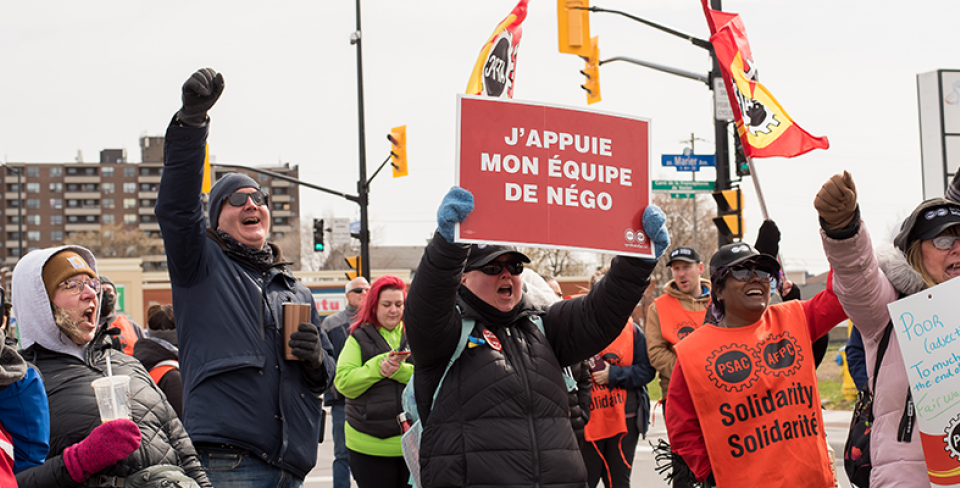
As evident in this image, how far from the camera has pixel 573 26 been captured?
12.7m

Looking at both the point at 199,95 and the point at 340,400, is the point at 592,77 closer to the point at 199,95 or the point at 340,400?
the point at 340,400

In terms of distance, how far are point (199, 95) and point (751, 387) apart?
270cm

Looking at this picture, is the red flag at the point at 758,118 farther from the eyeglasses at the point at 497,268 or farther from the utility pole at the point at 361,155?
the utility pole at the point at 361,155

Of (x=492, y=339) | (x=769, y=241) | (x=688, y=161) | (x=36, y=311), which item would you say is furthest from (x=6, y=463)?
(x=688, y=161)

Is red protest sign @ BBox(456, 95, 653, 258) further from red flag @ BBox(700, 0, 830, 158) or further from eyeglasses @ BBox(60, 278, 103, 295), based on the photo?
red flag @ BBox(700, 0, 830, 158)

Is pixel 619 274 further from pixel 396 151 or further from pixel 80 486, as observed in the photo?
pixel 396 151

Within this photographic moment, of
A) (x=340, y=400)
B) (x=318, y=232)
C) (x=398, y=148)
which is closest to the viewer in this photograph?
(x=340, y=400)

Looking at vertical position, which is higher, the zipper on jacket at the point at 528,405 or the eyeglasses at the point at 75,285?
the eyeglasses at the point at 75,285

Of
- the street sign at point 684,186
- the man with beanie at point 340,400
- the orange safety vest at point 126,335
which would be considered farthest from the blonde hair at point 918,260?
the street sign at point 684,186

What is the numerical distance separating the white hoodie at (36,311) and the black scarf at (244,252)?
2.47 ft

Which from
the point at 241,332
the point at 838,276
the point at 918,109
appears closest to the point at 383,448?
the point at 241,332

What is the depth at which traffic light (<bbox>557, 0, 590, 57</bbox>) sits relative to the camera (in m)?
12.6

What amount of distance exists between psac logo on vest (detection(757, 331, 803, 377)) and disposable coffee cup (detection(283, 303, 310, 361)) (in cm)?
212

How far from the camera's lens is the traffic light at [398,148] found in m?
20.2
